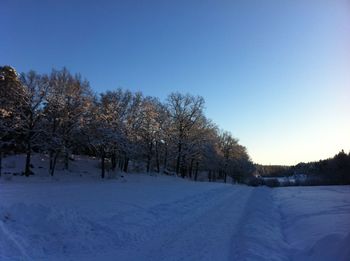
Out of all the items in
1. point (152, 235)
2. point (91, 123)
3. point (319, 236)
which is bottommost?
point (152, 235)

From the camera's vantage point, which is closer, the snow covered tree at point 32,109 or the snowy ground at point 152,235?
the snowy ground at point 152,235

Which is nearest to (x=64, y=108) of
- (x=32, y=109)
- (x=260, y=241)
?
(x=32, y=109)

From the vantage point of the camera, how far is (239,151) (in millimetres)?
110938

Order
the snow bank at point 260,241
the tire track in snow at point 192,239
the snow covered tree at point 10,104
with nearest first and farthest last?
the snow bank at point 260,241, the tire track in snow at point 192,239, the snow covered tree at point 10,104

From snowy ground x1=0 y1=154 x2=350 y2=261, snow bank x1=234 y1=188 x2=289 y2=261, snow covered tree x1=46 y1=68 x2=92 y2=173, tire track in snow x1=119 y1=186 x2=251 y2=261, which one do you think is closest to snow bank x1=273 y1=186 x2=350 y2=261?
snowy ground x1=0 y1=154 x2=350 y2=261

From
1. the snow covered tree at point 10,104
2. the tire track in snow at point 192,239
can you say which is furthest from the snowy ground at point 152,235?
the snow covered tree at point 10,104

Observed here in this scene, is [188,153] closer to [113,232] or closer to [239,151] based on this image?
[239,151]

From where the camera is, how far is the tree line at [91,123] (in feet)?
136

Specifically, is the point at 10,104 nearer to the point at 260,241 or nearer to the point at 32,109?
the point at 32,109

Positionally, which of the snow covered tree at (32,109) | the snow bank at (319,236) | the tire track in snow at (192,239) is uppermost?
the snow covered tree at (32,109)

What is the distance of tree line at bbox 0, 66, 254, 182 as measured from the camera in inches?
1631

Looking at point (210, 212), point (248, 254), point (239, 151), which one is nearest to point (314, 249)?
point (248, 254)

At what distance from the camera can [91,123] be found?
1871 inches

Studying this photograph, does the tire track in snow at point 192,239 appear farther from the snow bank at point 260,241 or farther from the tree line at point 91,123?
the tree line at point 91,123
